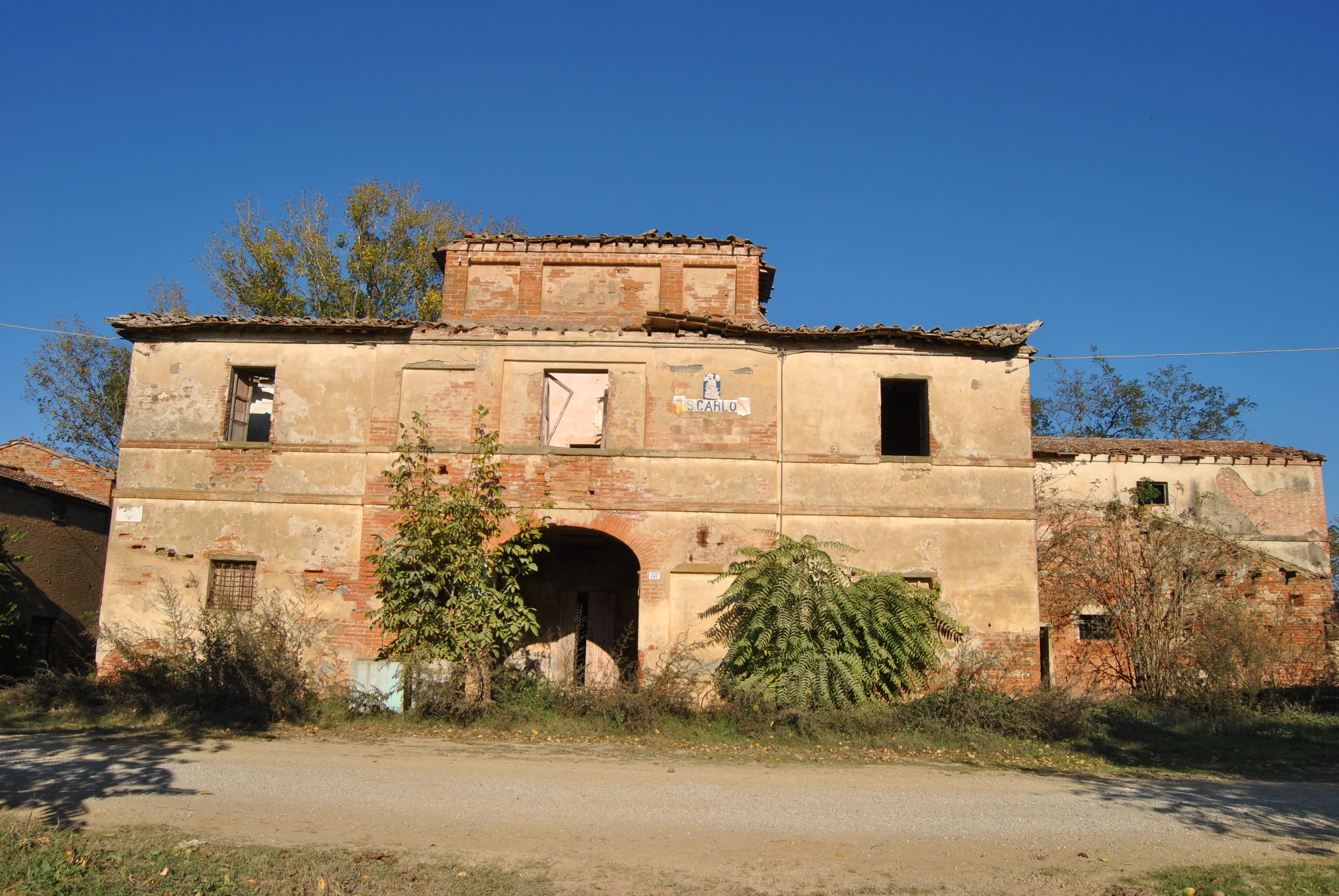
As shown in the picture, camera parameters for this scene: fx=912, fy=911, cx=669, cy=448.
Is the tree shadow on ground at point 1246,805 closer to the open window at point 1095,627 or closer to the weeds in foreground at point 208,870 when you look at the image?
the weeds in foreground at point 208,870

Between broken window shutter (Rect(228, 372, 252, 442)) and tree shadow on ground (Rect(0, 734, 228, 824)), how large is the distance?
5519 millimetres

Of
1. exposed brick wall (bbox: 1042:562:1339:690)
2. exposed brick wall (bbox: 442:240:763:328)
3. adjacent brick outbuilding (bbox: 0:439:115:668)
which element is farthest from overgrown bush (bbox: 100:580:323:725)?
exposed brick wall (bbox: 1042:562:1339:690)

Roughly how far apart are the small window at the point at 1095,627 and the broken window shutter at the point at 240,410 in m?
16.1

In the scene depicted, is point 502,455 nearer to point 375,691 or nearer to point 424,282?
point 375,691

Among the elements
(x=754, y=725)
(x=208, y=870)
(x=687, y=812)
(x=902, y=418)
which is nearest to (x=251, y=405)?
(x=754, y=725)

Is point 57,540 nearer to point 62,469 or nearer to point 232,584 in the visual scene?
point 62,469

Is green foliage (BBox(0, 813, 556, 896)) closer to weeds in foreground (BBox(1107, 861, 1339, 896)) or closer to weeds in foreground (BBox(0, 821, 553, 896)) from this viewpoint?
weeds in foreground (BBox(0, 821, 553, 896))

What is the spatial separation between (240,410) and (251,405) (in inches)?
13.7

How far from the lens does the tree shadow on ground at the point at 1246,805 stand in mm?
7992

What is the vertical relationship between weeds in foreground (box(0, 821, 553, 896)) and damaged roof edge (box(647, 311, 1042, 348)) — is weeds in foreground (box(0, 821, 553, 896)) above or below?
below

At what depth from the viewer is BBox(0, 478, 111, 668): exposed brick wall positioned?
17.1 m

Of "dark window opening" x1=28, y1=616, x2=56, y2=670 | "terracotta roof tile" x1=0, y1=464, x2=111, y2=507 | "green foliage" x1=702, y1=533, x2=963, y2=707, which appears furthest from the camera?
"terracotta roof tile" x1=0, y1=464, x2=111, y2=507

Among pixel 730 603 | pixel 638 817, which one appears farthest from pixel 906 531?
pixel 638 817

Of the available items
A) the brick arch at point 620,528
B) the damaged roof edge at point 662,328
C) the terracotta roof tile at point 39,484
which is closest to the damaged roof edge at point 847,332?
the damaged roof edge at point 662,328
